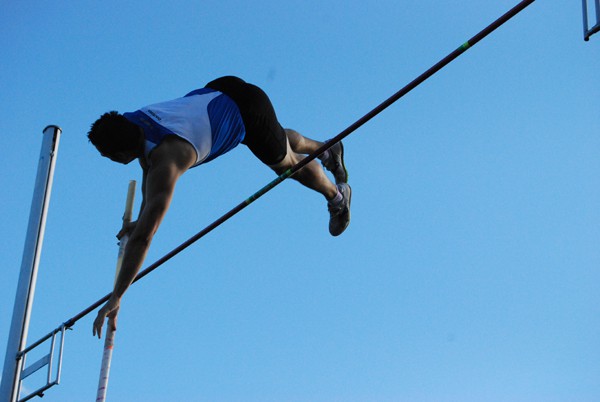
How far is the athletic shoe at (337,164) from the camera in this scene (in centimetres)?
623

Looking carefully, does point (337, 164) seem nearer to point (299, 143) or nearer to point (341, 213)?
point (341, 213)

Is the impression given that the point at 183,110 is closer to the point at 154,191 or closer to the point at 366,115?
the point at 154,191

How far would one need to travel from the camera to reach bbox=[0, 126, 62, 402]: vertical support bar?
22.3ft

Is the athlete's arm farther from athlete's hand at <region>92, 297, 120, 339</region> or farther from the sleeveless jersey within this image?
the sleeveless jersey

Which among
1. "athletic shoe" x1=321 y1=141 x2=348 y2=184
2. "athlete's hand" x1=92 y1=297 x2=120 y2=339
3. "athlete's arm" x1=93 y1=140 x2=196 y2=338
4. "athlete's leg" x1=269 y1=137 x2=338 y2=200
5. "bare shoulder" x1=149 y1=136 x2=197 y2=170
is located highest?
"athletic shoe" x1=321 y1=141 x2=348 y2=184

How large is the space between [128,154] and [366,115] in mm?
1252

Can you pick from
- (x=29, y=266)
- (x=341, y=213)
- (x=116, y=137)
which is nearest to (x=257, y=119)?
(x=116, y=137)

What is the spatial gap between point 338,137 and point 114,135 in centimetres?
118

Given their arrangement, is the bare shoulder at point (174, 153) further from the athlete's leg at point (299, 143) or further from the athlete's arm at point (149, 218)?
the athlete's leg at point (299, 143)

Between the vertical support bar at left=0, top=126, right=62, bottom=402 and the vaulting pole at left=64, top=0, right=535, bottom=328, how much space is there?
0.44 meters

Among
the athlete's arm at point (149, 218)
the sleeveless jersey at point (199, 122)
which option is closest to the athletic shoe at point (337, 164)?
the sleeveless jersey at point (199, 122)

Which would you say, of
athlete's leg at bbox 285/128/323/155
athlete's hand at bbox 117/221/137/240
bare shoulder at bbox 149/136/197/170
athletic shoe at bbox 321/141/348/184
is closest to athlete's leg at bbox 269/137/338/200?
athlete's leg at bbox 285/128/323/155

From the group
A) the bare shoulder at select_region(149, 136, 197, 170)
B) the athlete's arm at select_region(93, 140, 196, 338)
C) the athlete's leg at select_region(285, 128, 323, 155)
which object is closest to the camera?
the athlete's arm at select_region(93, 140, 196, 338)

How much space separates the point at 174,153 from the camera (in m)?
5.02
